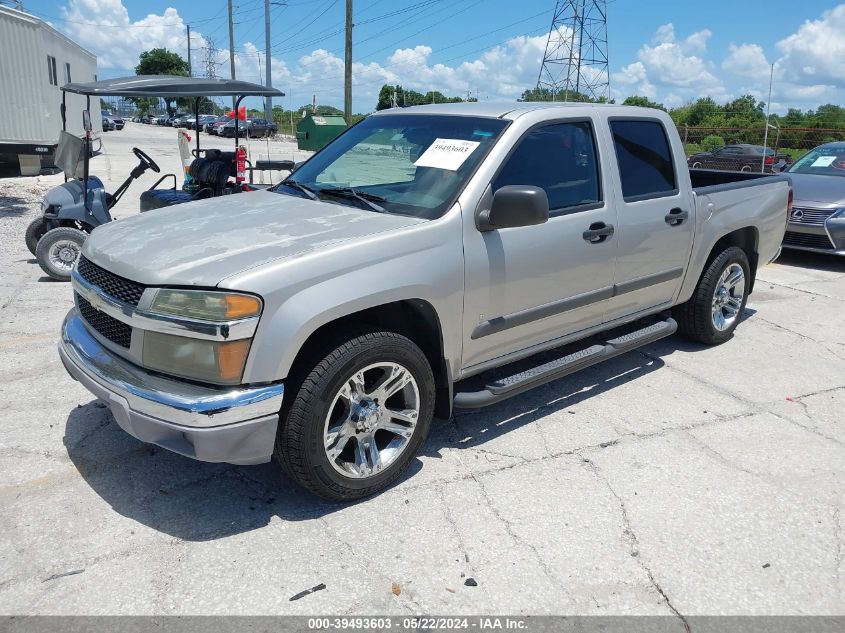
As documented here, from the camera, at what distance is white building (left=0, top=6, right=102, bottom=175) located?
15.9 metres

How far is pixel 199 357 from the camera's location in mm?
2809

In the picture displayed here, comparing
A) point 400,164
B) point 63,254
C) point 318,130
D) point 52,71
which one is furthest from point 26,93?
point 400,164

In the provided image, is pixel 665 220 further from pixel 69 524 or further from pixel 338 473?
pixel 69 524

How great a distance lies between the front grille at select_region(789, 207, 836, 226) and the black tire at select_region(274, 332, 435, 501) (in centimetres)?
792

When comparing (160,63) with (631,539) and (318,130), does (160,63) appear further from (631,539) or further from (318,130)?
(631,539)

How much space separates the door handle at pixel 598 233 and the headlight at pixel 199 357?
220cm

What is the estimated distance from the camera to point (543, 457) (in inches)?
151

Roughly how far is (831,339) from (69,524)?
6.18m

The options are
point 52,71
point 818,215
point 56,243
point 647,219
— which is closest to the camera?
point 647,219

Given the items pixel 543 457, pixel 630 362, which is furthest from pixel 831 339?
pixel 543 457

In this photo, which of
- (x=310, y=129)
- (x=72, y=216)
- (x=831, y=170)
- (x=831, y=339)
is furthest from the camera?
(x=310, y=129)

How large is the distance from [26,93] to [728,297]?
16.9 meters

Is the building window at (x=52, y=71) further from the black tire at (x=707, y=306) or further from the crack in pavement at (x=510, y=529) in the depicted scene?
the crack in pavement at (x=510, y=529)

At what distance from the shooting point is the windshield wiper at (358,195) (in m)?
3.69
